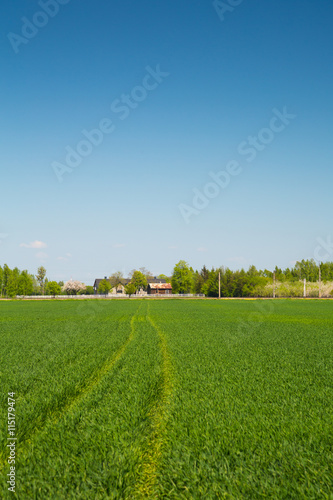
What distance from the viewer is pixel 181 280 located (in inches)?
4653

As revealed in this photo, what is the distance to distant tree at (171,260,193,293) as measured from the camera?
118 metres

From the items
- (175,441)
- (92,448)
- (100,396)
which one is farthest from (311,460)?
(100,396)

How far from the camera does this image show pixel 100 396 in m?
6.86

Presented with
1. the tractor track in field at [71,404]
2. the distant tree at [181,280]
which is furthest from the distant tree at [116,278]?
the tractor track in field at [71,404]

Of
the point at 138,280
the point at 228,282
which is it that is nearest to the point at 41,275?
the point at 138,280

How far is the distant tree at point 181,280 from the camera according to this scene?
4638 inches

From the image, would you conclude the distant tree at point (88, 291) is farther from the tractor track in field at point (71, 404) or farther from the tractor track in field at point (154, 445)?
the tractor track in field at point (154, 445)

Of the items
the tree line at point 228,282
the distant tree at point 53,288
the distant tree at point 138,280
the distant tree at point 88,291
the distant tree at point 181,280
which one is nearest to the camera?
the tree line at point 228,282

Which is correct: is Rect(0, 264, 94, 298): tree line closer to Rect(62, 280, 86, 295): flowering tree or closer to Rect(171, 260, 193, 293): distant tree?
Rect(62, 280, 86, 295): flowering tree

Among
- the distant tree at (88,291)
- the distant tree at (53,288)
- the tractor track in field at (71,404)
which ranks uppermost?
the tractor track in field at (71,404)

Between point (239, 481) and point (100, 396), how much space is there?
12.6 ft

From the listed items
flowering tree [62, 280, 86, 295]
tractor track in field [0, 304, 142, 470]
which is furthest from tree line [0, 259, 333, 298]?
tractor track in field [0, 304, 142, 470]

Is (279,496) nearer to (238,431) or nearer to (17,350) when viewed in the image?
(238,431)

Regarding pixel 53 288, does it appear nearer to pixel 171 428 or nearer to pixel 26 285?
pixel 26 285
